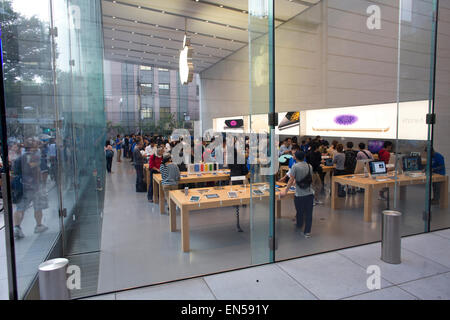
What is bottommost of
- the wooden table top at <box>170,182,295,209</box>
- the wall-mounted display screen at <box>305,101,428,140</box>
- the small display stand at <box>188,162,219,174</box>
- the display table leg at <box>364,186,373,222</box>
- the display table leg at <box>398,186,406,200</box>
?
the display table leg at <box>364,186,373,222</box>

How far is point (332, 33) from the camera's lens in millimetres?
9688

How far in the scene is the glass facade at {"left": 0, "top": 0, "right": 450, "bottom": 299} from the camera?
3.38 meters

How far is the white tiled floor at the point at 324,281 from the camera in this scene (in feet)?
9.32

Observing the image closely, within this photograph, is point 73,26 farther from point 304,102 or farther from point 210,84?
point 304,102

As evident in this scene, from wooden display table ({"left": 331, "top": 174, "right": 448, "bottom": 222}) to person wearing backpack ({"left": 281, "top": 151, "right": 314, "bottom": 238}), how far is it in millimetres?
1457

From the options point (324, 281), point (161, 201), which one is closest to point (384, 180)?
point (324, 281)

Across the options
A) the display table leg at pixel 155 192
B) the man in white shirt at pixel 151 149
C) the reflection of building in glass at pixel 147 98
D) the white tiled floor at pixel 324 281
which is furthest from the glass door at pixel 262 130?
the man in white shirt at pixel 151 149

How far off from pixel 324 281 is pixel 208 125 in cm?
566

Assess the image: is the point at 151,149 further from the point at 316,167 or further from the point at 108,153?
the point at 316,167

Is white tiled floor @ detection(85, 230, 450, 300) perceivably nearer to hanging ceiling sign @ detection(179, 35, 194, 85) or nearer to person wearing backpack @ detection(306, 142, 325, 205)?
person wearing backpack @ detection(306, 142, 325, 205)

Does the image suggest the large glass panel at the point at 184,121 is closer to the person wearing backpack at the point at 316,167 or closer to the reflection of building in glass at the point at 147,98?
the reflection of building in glass at the point at 147,98

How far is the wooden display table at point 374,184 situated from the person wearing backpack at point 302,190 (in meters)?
1.46

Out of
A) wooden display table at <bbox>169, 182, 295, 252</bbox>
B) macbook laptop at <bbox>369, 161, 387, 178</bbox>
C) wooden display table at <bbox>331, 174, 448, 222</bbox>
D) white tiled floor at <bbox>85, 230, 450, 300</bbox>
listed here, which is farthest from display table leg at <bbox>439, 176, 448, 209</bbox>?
wooden display table at <bbox>169, 182, 295, 252</bbox>

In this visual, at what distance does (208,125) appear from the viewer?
8086 millimetres
